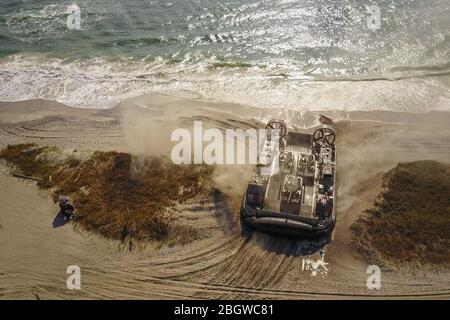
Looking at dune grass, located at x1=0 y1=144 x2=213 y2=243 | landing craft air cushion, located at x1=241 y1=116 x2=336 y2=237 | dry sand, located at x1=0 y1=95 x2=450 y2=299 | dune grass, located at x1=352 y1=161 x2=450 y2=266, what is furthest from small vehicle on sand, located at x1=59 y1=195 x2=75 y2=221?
dune grass, located at x1=352 y1=161 x2=450 y2=266

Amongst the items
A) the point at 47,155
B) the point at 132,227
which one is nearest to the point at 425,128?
the point at 132,227

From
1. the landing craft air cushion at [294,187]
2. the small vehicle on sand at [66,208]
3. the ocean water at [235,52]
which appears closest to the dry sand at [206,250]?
the small vehicle on sand at [66,208]

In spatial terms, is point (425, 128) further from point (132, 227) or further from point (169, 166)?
point (132, 227)

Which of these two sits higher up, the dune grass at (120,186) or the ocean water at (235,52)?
the ocean water at (235,52)

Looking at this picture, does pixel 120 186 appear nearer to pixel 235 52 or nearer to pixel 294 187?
pixel 294 187

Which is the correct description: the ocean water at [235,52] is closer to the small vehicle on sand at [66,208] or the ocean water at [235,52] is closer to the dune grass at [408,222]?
the dune grass at [408,222]

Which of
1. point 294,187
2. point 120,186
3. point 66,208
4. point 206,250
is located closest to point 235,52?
point 120,186
